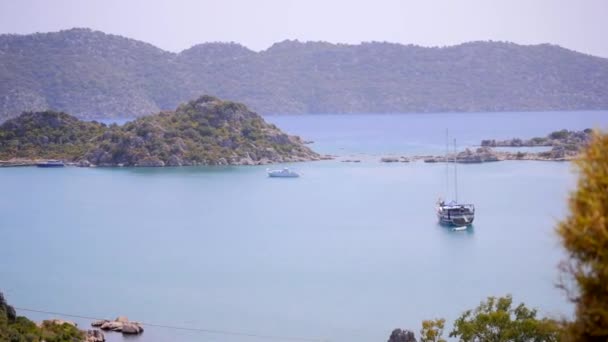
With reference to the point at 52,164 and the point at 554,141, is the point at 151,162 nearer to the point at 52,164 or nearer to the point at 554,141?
the point at 52,164

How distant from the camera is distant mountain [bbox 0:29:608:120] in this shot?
16262cm

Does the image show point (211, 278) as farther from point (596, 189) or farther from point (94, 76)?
point (94, 76)

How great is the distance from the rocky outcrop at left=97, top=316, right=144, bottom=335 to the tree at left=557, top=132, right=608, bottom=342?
16.5m

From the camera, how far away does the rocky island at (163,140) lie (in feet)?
222

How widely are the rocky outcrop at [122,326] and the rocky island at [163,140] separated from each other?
44.2 m

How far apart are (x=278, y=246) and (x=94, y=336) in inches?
599

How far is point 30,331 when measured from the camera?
61.6 feet

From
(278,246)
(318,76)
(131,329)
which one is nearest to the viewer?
(131,329)

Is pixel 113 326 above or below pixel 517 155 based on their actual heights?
below

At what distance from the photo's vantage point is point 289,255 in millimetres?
33031

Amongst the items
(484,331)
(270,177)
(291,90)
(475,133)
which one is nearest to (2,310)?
(484,331)

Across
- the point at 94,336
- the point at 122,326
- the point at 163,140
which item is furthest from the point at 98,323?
the point at 163,140

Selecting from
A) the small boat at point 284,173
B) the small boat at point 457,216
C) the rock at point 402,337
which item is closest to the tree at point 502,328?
the rock at point 402,337

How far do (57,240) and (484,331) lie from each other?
87.8ft
